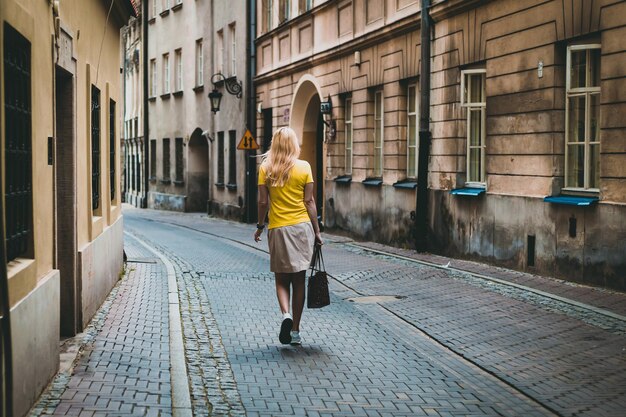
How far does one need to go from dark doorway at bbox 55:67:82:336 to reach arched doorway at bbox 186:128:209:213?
3051 cm

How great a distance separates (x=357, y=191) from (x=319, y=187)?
480cm

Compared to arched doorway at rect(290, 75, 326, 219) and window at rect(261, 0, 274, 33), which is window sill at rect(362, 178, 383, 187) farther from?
window at rect(261, 0, 274, 33)

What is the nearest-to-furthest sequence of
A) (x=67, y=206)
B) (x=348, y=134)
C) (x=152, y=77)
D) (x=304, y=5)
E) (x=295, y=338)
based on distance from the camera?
(x=295, y=338) < (x=67, y=206) < (x=348, y=134) < (x=304, y=5) < (x=152, y=77)

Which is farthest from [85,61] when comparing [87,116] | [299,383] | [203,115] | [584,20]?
[203,115]

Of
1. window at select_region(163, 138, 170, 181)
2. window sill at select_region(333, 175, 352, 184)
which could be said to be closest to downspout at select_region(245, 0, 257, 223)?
window sill at select_region(333, 175, 352, 184)

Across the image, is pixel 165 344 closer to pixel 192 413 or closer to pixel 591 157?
pixel 192 413

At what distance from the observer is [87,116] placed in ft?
35.7

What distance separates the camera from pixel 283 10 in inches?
1141

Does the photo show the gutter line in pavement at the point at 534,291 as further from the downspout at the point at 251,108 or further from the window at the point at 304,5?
the downspout at the point at 251,108

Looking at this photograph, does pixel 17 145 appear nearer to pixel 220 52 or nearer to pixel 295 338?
pixel 295 338

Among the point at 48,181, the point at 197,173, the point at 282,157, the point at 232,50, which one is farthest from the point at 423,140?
the point at 197,173

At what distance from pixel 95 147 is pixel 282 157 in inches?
160

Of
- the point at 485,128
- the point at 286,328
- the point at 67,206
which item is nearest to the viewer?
the point at 286,328

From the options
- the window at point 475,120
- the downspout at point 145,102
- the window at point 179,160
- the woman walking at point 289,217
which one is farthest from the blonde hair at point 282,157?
the downspout at point 145,102
